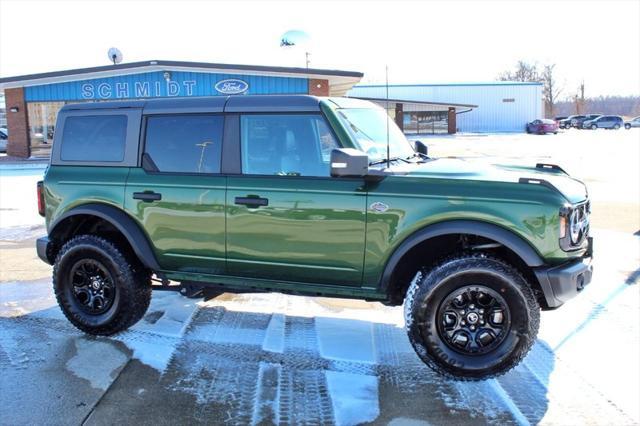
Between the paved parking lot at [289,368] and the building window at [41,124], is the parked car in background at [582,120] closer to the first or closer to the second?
Result: the building window at [41,124]

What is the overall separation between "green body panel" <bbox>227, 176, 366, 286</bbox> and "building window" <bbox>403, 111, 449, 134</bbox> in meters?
50.4

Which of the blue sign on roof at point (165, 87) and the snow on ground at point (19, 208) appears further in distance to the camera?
the blue sign on roof at point (165, 87)

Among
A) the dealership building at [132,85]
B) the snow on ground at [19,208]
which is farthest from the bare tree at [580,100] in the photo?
the snow on ground at [19,208]

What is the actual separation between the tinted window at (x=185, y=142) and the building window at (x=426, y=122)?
164 ft

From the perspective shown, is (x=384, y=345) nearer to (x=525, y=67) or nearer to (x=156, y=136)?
(x=156, y=136)

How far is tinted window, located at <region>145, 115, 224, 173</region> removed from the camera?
4.59 m

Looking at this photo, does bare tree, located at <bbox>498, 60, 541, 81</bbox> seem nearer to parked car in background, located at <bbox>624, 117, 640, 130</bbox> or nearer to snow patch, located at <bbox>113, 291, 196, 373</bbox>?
parked car in background, located at <bbox>624, 117, 640, 130</bbox>

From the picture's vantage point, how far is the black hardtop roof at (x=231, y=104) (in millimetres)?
4402

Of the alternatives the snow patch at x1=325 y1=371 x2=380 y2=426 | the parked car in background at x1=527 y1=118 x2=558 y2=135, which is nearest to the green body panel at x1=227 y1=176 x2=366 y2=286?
the snow patch at x1=325 y1=371 x2=380 y2=426

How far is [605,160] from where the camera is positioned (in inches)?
902

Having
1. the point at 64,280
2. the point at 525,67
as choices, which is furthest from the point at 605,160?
the point at 525,67

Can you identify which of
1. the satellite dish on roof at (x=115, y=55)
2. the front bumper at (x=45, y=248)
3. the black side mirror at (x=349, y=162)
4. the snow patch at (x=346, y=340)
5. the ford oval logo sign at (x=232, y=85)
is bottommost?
the snow patch at (x=346, y=340)

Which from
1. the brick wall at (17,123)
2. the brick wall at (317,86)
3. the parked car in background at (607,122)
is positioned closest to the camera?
the brick wall at (317,86)

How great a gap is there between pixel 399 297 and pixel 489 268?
76cm
